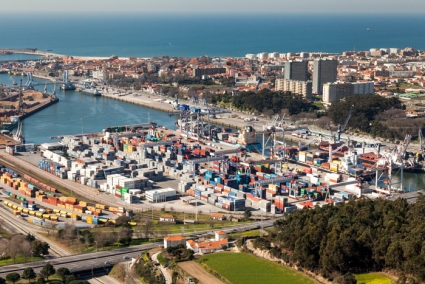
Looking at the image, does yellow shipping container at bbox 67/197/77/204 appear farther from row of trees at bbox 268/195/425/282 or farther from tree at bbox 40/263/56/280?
row of trees at bbox 268/195/425/282

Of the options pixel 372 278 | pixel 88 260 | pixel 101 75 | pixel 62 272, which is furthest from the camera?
pixel 101 75

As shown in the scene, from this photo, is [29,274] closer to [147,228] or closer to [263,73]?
[147,228]

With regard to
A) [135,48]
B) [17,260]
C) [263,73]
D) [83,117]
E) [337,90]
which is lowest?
[17,260]

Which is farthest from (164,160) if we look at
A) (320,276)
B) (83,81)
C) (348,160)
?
(83,81)

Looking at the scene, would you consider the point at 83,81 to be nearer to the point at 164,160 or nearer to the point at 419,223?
the point at 164,160

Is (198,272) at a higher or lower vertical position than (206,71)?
lower

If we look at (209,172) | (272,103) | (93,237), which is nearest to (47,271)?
(93,237)

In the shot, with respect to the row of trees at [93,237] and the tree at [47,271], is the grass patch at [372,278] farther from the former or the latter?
the tree at [47,271]
